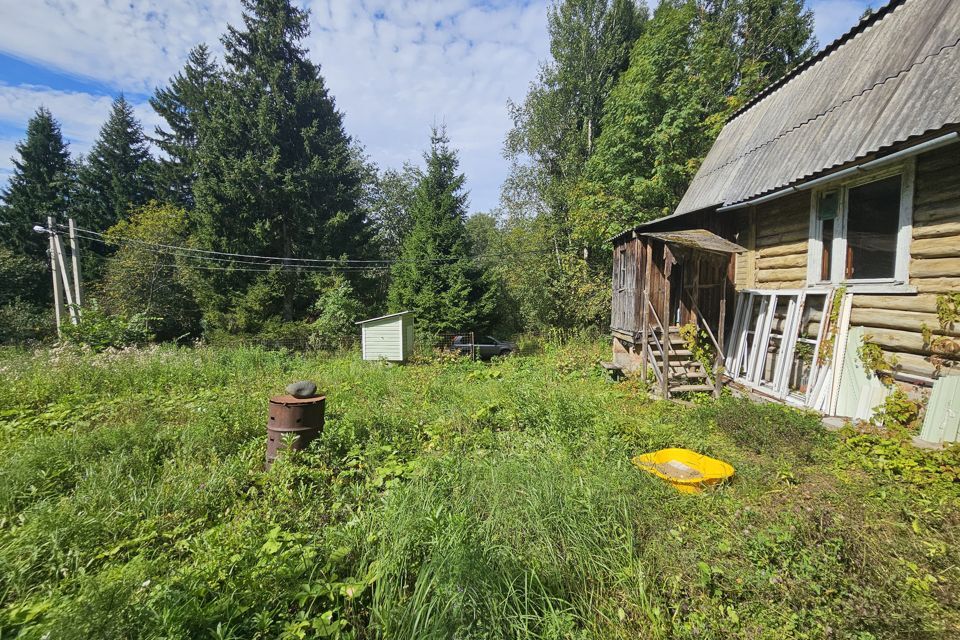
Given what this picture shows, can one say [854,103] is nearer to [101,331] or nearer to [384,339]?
[384,339]

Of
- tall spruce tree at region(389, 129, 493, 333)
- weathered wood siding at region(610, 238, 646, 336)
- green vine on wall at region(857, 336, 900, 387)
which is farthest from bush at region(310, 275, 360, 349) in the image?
green vine on wall at region(857, 336, 900, 387)

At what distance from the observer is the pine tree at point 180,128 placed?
21766 mm

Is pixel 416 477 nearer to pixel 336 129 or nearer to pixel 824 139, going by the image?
pixel 824 139

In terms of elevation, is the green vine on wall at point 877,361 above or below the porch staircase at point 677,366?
above

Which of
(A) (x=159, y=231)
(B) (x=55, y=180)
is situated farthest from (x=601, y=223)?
(B) (x=55, y=180)

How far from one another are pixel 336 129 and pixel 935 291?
73.5 feet

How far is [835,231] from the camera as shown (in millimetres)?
5250

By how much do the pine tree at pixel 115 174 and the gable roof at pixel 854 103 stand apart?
102ft

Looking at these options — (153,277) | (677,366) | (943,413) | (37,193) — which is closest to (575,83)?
(677,366)

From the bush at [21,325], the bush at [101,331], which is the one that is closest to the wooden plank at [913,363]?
the bush at [101,331]

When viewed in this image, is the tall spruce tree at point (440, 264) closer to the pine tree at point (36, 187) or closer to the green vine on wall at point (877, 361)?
the green vine on wall at point (877, 361)

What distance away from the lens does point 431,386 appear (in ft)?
22.6

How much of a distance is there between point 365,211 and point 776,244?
61.0 feet

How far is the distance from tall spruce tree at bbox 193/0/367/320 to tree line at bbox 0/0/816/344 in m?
0.07
